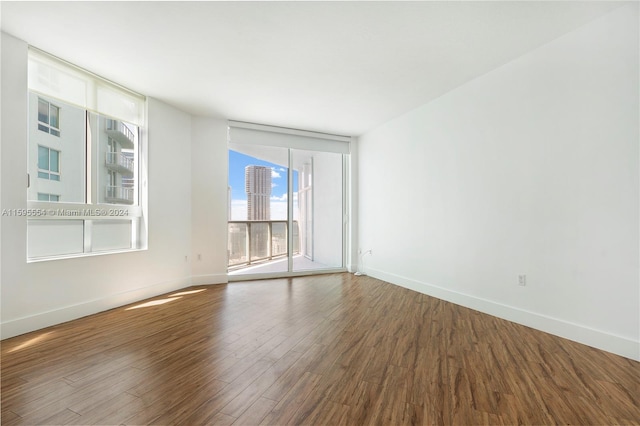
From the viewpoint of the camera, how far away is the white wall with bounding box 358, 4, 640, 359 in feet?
7.32

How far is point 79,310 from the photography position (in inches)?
120

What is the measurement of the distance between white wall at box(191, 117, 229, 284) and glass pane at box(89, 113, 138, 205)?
89 cm

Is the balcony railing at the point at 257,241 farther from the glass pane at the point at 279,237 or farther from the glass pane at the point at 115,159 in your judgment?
the glass pane at the point at 115,159

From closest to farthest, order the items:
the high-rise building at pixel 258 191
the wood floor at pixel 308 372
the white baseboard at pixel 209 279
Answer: the wood floor at pixel 308 372
the white baseboard at pixel 209 279
the high-rise building at pixel 258 191

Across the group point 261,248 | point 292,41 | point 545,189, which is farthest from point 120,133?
point 545,189

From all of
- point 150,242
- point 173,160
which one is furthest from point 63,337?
point 173,160

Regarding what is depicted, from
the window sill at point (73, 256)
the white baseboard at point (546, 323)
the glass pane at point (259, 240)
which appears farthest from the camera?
the glass pane at point (259, 240)

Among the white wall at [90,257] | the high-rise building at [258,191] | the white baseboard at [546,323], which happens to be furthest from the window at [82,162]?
the white baseboard at [546,323]

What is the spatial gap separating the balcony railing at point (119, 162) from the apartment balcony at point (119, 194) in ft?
0.79

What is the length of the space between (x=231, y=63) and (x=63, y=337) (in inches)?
121

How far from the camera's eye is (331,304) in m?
3.53

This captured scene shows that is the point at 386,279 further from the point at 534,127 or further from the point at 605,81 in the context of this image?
the point at 605,81

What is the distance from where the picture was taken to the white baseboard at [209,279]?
4549 mm

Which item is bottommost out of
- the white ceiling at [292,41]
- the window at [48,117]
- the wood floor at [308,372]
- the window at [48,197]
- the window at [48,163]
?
the wood floor at [308,372]
